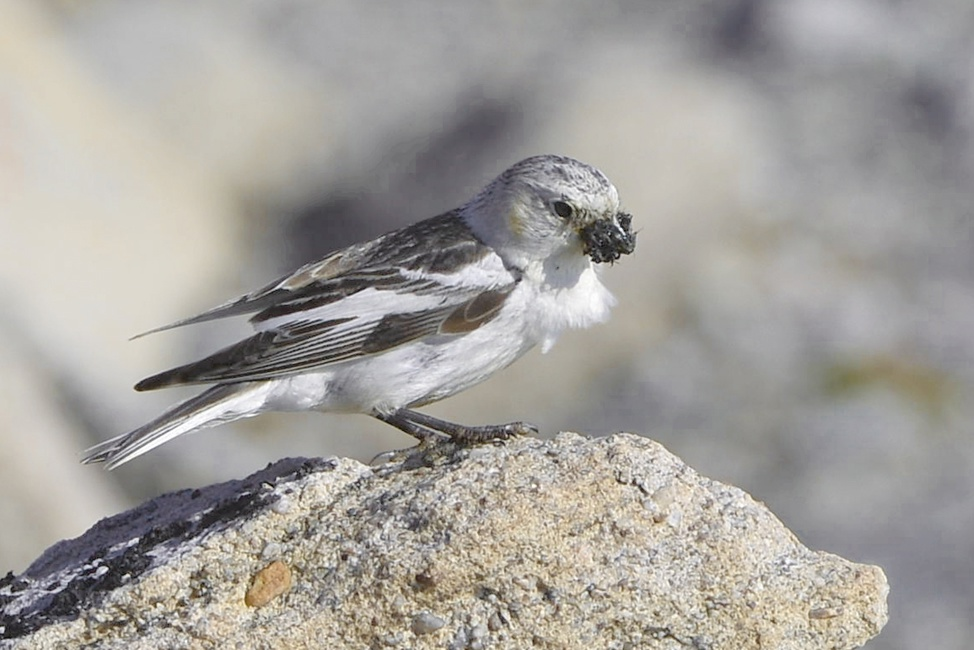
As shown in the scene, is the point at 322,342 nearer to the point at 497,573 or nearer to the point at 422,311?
the point at 422,311

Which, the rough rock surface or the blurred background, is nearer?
the rough rock surface

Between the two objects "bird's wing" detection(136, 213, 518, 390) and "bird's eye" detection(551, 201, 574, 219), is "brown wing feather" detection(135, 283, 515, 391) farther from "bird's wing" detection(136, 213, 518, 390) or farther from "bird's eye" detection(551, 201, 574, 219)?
"bird's eye" detection(551, 201, 574, 219)

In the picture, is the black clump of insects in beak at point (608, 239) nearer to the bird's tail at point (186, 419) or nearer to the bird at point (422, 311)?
the bird at point (422, 311)

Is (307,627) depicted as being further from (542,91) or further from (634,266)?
(542,91)

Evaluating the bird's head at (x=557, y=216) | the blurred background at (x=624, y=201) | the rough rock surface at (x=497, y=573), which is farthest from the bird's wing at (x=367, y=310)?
the blurred background at (x=624, y=201)

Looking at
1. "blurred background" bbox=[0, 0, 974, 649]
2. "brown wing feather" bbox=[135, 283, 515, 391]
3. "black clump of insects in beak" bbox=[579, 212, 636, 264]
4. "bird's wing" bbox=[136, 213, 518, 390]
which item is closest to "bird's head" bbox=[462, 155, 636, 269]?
"black clump of insects in beak" bbox=[579, 212, 636, 264]

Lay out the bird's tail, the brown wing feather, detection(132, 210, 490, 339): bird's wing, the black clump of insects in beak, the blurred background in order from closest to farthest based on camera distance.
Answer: the bird's tail < the brown wing feather < the black clump of insects in beak < detection(132, 210, 490, 339): bird's wing < the blurred background

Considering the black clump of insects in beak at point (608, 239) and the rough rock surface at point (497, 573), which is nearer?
the rough rock surface at point (497, 573)
